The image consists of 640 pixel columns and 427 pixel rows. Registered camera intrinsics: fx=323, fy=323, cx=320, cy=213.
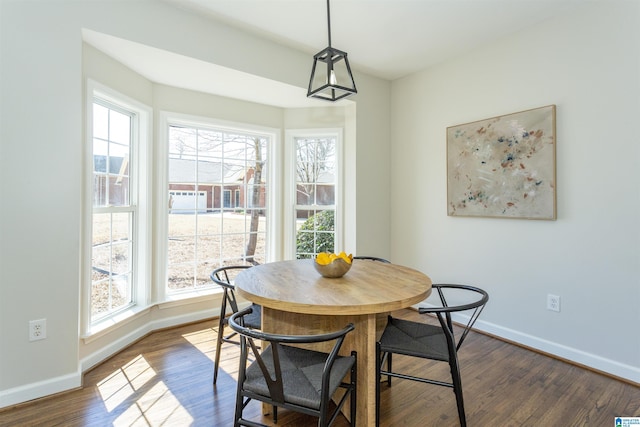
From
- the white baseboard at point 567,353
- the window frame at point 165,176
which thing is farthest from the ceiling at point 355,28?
the white baseboard at point 567,353

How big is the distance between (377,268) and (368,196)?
5.20ft

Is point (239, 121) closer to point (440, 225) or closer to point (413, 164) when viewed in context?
point (413, 164)

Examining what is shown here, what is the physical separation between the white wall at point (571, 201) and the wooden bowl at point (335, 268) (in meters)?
1.82

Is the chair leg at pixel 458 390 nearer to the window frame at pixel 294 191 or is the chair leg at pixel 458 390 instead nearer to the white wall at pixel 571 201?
the white wall at pixel 571 201

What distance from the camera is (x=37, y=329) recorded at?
1.97 meters

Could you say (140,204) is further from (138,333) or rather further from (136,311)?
(138,333)

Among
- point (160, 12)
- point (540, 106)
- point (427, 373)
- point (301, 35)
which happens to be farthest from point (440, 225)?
point (160, 12)

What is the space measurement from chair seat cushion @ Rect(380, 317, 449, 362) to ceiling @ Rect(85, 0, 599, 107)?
7.54 feet

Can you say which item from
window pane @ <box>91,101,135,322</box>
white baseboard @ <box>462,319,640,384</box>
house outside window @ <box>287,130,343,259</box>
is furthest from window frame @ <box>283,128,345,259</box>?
white baseboard @ <box>462,319,640,384</box>

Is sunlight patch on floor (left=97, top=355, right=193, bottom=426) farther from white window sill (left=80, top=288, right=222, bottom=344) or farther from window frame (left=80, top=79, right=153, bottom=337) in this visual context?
window frame (left=80, top=79, right=153, bottom=337)

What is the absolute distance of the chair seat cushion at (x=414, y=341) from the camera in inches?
64.4

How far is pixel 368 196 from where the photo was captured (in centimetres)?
367

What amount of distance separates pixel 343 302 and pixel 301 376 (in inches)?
14.4

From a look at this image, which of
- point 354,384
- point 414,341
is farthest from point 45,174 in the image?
point 414,341
